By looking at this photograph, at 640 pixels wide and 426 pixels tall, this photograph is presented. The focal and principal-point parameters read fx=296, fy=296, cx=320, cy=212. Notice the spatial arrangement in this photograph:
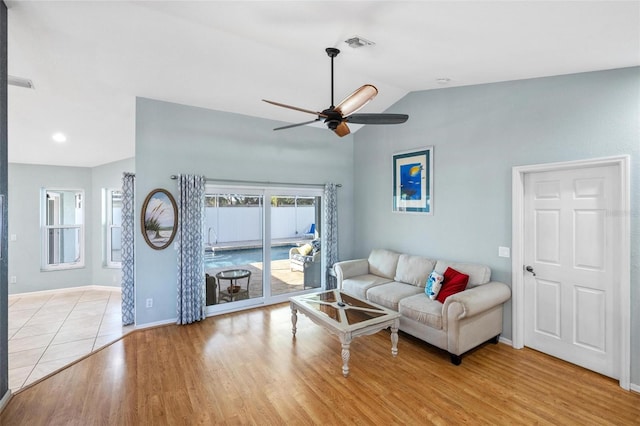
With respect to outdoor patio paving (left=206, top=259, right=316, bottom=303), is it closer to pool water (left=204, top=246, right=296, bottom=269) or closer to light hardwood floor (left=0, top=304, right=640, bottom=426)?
pool water (left=204, top=246, right=296, bottom=269)

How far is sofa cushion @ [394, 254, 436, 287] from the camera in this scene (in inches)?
163

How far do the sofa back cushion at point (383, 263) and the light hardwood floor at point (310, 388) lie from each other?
124 centimetres

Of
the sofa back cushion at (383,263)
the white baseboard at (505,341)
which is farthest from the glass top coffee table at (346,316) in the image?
the white baseboard at (505,341)

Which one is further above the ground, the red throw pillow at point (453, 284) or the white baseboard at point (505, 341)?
the red throw pillow at point (453, 284)

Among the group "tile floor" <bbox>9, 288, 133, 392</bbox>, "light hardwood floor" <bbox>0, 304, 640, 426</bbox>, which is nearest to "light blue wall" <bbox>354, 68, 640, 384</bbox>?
"light hardwood floor" <bbox>0, 304, 640, 426</bbox>

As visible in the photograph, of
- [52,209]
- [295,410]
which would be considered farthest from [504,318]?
[52,209]

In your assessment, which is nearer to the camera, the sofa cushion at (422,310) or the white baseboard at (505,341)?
the sofa cushion at (422,310)

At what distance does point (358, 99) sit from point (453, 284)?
2451 millimetres

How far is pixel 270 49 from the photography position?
10.3 feet

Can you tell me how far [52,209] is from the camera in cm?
599

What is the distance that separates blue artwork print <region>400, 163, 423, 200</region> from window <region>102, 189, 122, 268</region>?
5578 millimetres

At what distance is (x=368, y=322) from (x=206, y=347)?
6.41 feet

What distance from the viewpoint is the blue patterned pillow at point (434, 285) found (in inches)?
142

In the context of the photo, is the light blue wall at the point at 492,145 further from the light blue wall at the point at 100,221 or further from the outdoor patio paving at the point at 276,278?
the light blue wall at the point at 100,221
